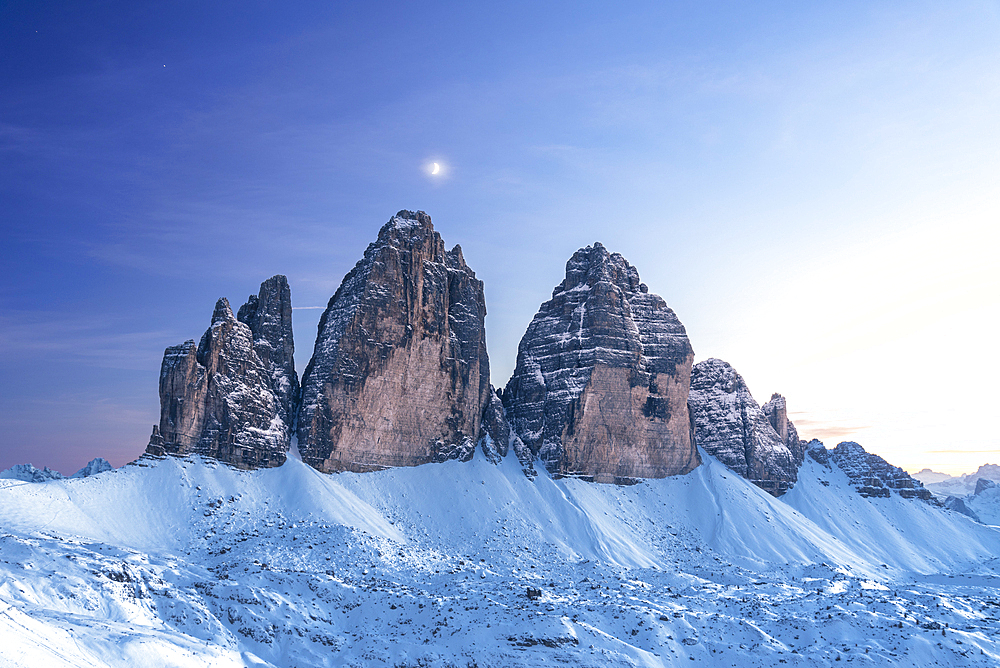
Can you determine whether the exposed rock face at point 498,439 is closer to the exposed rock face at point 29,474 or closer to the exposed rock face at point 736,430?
the exposed rock face at point 736,430

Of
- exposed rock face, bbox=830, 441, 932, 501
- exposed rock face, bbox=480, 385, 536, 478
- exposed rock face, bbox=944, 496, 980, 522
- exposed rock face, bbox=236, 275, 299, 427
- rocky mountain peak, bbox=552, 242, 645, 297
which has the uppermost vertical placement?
rocky mountain peak, bbox=552, 242, 645, 297

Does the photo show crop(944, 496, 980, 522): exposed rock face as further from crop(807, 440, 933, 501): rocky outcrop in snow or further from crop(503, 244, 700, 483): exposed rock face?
crop(503, 244, 700, 483): exposed rock face

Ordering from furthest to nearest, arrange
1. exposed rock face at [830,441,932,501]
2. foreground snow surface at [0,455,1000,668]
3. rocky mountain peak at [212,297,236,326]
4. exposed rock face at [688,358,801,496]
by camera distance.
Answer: exposed rock face at [830,441,932,501] < exposed rock face at [688,358,801,496] < rocky mountain peak at [212,297,236,326] < foreground snow surface at [0,455,1000,668]

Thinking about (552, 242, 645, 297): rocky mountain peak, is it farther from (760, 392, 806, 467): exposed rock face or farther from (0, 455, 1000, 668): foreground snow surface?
(760, 392, 806, 467): exposed rock face

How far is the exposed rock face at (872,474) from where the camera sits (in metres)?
137

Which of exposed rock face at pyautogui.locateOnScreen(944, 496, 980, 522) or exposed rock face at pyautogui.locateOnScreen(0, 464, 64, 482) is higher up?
exposed rock face at pyautogui.locateOnScreen(0, 464, 64, 482)

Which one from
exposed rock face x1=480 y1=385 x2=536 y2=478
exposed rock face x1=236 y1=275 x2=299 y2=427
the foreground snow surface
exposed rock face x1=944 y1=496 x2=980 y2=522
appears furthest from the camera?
exposed rock face x1=944 y1=496 x2=980 y2=522

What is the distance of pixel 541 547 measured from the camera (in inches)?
3327

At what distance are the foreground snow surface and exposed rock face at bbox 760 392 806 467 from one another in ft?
84.4

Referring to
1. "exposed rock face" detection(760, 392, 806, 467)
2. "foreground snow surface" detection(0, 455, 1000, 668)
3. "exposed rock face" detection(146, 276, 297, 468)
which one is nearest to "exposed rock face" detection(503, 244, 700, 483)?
"foreground snow surface" detection(0, 455, 1000, 668)

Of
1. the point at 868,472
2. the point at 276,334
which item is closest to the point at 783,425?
the point at 868,472

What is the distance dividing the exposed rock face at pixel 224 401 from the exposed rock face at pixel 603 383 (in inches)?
1517

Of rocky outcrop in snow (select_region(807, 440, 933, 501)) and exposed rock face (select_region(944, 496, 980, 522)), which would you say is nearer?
rocky outcrop in snow (select_region(807, 440, 933, 501))

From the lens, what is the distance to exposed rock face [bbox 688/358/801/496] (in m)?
122
